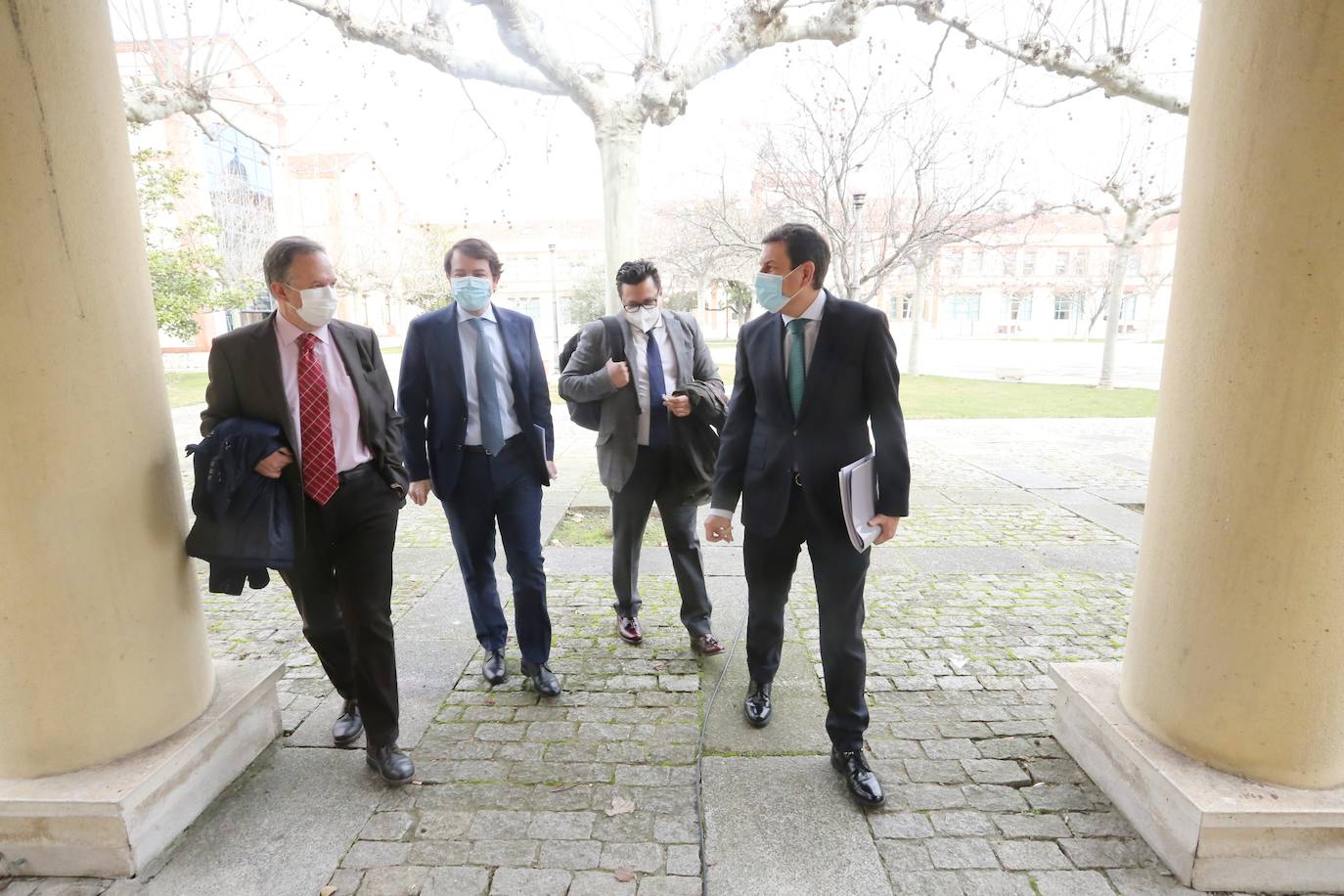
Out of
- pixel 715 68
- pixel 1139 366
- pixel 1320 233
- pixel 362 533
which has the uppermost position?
pixel 715 68

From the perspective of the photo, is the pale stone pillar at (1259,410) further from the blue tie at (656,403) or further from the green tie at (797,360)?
the blue tie at (656,403)

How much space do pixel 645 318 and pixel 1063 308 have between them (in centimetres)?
6757

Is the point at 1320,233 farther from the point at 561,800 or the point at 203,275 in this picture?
the point at 203,275

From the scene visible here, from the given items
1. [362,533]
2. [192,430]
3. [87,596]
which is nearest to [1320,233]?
[362,533]

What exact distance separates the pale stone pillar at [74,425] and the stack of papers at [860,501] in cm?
254

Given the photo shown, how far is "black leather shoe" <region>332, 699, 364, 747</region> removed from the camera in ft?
10.5

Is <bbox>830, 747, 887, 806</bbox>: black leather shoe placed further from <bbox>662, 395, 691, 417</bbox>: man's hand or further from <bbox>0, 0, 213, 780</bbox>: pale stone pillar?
<bbox>0, 0, 213, 780</bbox>: pale stone pillar

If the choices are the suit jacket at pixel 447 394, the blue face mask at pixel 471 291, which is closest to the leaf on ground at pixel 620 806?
the suit jacket at pixel 447 394

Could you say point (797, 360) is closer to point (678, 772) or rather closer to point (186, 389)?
point (678, 772)

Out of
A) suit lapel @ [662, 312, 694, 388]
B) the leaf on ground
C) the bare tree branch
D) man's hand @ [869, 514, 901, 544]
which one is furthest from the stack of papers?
the bare tree branch

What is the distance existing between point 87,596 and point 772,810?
253cm

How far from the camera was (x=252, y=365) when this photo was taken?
2.72 m

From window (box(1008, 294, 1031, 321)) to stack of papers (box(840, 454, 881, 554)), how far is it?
63632 mm

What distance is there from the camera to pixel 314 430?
278 centimetres
